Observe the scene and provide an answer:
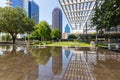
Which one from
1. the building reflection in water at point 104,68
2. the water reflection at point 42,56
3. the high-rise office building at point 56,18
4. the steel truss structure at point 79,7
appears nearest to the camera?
the building reflection in water at point 104,68

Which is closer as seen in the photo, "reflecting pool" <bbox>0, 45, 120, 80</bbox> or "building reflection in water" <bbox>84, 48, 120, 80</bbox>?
"reflecting pool" <bbox>0, 45, 120, 80</bbox>

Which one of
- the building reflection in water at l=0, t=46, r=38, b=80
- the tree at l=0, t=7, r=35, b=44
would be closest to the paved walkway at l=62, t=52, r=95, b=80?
the building reflection in water at l=0, t=46, r=38, b=80

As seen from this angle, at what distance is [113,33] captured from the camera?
164 feet

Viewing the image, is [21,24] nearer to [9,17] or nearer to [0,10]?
[9,17]

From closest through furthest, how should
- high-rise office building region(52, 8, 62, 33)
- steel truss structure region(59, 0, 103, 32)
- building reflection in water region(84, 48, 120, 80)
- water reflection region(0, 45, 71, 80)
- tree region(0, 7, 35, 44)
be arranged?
water reflection region(0, 45, 71, 80)
building reflection in water region(84, 48, 120, 80)
steel truss structure region(59, 0, 103, 32)
tree region(0, 7, 35, 44)
high-rise office building region(52, 8, 62, 33)

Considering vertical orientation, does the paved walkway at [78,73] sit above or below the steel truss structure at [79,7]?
below

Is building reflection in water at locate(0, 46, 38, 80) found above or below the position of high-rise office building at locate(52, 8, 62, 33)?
below

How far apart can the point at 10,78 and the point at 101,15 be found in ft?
54.4

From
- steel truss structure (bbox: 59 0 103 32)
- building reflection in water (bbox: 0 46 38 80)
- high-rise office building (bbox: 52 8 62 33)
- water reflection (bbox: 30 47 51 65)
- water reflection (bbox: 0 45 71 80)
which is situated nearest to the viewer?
building reflection in water (bbox: 0 46 38 80)

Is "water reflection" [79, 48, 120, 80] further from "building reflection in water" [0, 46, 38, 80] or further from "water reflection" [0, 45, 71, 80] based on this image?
"building reflection in water" [0, 46, 38, 80]

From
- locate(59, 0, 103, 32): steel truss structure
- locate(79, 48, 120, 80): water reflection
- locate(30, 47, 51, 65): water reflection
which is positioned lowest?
locate(79, 48, 120, 80): water reflection

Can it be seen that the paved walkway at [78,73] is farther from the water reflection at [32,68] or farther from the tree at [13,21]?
the tree at [13,21]

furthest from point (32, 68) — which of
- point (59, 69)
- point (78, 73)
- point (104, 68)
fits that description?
point (104, 68)

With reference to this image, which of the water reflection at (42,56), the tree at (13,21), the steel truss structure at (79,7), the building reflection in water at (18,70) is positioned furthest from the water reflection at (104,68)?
the tree at (13,21)
